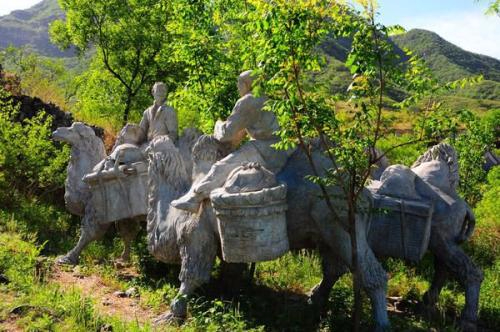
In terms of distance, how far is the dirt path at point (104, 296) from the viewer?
17.9 feet

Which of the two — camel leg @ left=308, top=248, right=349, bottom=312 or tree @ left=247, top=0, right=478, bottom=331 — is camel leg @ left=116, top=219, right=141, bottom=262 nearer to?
camel leg @ left=308, top=248, right=349, bottom=312

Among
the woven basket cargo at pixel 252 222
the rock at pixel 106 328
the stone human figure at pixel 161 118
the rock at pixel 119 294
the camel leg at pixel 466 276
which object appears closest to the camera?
the rock at pixel 106 328

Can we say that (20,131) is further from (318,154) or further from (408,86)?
(408,86)

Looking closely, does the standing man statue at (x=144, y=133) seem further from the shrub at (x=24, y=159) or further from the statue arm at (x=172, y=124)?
the shrub at (x=24, y=159)

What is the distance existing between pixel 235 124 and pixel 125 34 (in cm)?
1168

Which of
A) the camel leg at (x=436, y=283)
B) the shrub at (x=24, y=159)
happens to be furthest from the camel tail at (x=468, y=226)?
the shrub at (x=24, y=159)

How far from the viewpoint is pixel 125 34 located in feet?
51.5

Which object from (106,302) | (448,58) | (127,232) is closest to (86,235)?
(127,232)

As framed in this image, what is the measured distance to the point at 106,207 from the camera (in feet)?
24.5

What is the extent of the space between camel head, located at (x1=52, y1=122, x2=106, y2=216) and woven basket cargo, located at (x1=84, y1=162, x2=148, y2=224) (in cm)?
52

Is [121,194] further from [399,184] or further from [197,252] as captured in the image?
[399,184]

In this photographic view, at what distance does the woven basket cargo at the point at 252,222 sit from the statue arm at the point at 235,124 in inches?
28.3

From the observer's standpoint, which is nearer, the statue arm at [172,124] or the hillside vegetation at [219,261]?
the hillside vegetation at [219,261]

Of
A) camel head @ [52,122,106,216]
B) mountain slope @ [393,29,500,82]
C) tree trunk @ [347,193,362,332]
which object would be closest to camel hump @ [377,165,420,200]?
tree trunk @ [347,193,362,332]
